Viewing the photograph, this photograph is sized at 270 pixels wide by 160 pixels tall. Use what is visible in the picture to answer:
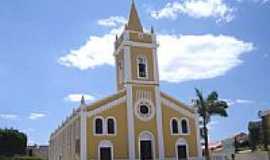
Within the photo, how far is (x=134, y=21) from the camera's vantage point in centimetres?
3941

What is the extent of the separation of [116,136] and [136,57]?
8.33m

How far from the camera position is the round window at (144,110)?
3563 cm

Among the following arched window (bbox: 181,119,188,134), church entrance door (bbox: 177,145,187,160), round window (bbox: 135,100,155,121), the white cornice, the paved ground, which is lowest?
the paved ground

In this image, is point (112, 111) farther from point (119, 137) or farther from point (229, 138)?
point (229, 138)

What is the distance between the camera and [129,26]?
3856cm

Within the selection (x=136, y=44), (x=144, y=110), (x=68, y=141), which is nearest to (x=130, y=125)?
(x=144, y=110)

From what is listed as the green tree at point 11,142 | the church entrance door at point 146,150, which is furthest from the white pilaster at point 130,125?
the green tree at point 11,142

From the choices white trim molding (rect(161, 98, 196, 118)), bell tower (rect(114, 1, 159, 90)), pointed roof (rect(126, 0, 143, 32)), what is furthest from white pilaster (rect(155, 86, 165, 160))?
pointed roof (rect(126, 0, 143, 32))

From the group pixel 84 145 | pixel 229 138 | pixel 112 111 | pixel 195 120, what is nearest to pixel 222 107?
pixel 195 120

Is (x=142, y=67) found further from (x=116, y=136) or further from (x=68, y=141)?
(x=68, y=141)

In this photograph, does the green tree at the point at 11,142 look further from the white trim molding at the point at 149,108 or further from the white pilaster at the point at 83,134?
the white trim molding at the point at 149,108

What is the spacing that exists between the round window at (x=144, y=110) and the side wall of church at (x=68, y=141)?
582 centimetres

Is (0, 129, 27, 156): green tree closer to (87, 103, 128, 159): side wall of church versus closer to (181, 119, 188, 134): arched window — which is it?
(87, 103, 128, 159): side wall of church

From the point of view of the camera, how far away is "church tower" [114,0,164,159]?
1385 inches
